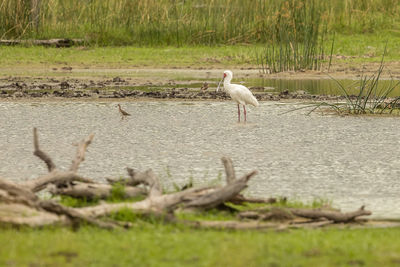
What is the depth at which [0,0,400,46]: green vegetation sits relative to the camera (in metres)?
23.4

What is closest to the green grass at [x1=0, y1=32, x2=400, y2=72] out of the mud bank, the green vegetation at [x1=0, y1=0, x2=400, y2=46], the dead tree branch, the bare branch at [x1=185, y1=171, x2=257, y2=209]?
the green vegetation at [x1=0, y1=0, x2=400, y2=46]

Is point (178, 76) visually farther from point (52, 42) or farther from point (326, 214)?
point (326, 214)

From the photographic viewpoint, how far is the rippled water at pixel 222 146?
26.3ft

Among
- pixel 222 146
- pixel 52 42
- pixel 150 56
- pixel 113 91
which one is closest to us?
pixel 222 146

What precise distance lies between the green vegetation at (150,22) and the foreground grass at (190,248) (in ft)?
55.8

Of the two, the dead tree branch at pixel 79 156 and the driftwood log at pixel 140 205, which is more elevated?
the dead tree branch at pixel 79 156

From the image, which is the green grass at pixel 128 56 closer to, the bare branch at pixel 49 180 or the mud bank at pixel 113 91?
the mud bank at pixel 113 91

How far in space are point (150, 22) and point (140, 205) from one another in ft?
59.3

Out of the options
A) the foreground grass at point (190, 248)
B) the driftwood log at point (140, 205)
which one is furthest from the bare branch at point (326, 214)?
the foreground grass at point (190, 248)

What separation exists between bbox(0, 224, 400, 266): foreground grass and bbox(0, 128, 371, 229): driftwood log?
10 cm

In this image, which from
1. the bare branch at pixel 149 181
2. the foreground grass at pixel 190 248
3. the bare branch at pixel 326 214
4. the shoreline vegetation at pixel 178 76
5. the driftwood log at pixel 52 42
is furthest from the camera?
the driftwood log at pixel 52 42

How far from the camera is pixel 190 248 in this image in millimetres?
5152

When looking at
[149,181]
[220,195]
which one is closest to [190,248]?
[220,195]

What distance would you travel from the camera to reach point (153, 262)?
4852mm
